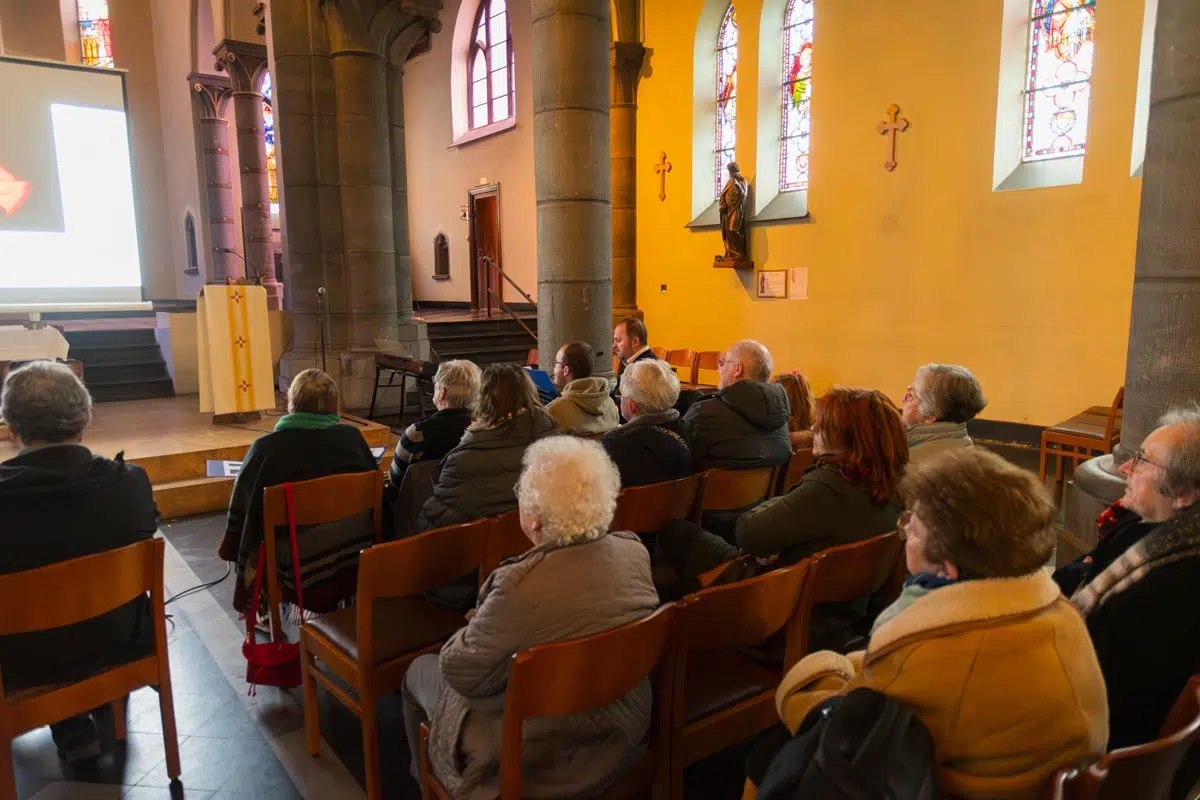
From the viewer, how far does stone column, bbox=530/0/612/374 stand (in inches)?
194

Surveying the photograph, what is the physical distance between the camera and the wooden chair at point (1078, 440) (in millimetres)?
→ 5016

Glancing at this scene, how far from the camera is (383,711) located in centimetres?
264

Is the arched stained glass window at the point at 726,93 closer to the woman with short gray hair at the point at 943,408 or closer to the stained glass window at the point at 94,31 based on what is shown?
the woman with short gray hair at the point at 943,408

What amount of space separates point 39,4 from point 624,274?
11.1m

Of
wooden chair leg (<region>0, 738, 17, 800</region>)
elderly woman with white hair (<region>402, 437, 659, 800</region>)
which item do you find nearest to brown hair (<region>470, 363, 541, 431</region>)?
elderly woman with white hair (<region>402, 437, 659, 800</region>)

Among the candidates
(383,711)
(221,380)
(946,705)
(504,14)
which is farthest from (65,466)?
(504,14)

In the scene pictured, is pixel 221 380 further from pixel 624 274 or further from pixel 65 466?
pixel 624 274

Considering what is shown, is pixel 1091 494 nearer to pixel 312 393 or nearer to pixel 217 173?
pixel 312 393

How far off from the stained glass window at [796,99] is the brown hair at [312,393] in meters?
6.98

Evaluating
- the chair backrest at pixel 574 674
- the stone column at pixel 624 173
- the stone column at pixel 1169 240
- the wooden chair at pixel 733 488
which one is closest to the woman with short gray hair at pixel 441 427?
the wooden chair at pixel 733 488

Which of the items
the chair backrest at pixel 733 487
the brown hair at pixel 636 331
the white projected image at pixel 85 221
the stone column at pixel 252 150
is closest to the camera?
the chair backrest at pixel 733 487

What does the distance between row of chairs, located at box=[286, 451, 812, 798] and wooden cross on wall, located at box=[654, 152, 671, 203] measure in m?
7.81

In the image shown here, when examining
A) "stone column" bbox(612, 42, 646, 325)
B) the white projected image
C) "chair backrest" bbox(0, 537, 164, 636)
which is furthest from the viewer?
"stone column" bbox(612, 42, 646, 325)

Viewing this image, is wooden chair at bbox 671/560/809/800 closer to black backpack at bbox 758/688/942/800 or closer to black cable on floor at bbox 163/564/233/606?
black backpack at bbox 758/688/942/800
